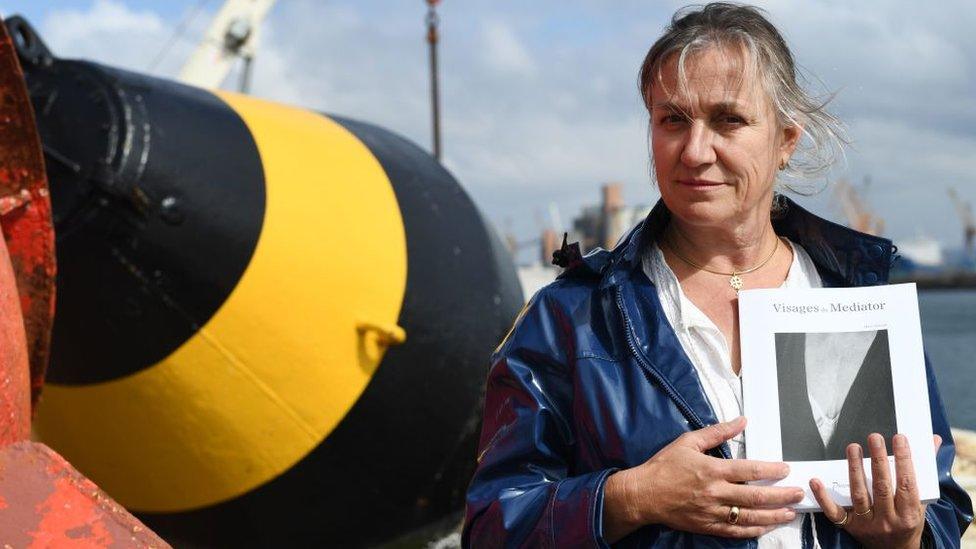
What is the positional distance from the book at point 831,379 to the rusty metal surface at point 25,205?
1954 mm

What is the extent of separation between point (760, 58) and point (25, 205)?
2001mm

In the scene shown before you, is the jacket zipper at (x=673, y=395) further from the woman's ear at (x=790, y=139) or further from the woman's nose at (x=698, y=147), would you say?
the woman's ear at (x=790, y=139)

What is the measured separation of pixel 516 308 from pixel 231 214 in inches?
78.6

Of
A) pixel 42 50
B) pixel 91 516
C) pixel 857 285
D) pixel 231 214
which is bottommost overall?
pixel 91 516

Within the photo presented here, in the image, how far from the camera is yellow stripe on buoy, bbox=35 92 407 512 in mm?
4781

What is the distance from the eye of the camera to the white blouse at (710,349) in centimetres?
196

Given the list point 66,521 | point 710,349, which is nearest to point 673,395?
point 710,349

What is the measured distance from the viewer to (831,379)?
2.02 metres

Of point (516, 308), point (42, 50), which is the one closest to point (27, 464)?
point (42, 50)

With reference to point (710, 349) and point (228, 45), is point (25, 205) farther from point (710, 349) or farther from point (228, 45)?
point (228, 45)

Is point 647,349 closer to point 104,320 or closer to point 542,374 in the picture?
point 542,374

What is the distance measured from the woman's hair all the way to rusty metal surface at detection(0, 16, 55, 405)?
1690mm

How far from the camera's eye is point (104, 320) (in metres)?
4.66

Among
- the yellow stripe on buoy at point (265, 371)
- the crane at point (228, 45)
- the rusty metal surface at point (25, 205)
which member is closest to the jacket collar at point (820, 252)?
the rusty metal surface at point (25, 205)
